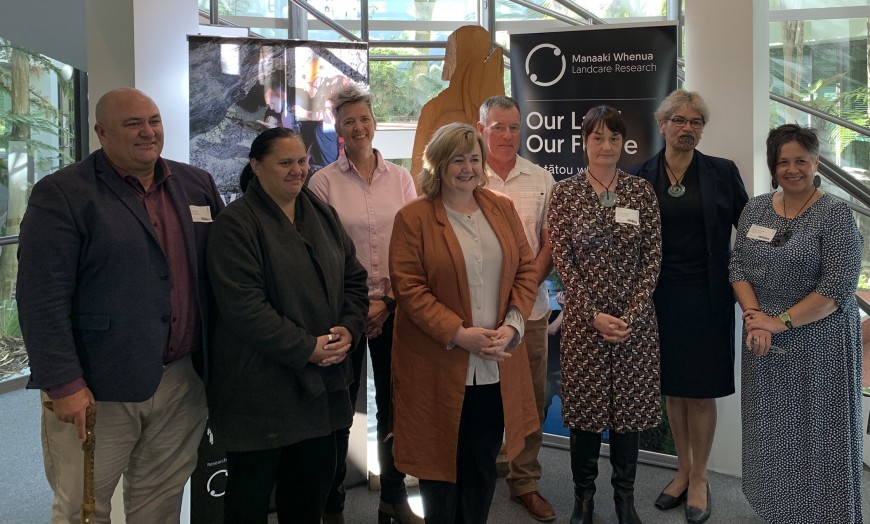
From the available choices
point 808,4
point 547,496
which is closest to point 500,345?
point 547,496

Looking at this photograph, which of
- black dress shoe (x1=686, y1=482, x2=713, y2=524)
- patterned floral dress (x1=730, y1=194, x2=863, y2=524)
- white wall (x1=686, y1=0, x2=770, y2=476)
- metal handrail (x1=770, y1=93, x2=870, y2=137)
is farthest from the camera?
metal handrail (x1=770, y1=93, x2=870, y2=137)

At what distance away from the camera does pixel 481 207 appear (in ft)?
8.36

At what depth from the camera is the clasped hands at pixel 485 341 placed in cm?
237

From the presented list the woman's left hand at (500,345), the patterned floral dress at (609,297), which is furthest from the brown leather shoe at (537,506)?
the woman's left hand at (500,345)

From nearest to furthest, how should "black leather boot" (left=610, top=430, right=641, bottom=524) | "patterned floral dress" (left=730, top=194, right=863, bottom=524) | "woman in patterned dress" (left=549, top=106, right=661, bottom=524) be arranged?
"patterned floral dress" (left=730, top=194, right=863, bottom=524)
"woman in patterned dress" (left=549, top=106, right=661, bottom=524)
"black leather boot" (left=610, top=430, right=641, bottom=524)

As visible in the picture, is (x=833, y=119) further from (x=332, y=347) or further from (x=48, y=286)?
(x=48, y=286)

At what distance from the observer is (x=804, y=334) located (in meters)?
2.75

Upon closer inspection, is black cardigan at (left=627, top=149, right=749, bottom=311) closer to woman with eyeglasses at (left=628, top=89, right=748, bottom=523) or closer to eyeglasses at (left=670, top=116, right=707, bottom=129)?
woman with eyeglasses at (left=628, top=89, right=748, bottom=523)

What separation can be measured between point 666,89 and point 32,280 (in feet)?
10.0

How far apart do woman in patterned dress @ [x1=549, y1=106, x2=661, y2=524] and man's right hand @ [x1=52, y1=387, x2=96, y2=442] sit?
1732 millimetres

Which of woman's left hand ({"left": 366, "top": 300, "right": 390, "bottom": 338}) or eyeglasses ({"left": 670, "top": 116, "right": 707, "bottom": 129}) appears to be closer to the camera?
woman's left hand ({"left": 366, "top": 300, "right": 390, "bottom": 338})

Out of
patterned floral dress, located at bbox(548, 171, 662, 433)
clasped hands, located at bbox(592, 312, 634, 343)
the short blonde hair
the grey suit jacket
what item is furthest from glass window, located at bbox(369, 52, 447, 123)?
the grey suit jacket

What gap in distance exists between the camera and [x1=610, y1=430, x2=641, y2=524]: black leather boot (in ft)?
9.48

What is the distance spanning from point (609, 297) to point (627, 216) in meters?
0.32
